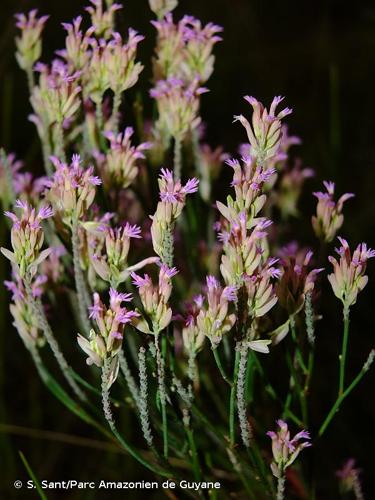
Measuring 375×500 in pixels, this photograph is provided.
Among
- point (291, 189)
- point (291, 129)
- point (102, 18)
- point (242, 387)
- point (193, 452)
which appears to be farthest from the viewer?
point (291, 129)

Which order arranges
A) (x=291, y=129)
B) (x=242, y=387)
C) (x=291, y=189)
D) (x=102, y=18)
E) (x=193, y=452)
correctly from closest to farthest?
(x=242, y=387), (x=193, y=452), (x=102, y=18), (x=291, y=189), (x=291, y=129)

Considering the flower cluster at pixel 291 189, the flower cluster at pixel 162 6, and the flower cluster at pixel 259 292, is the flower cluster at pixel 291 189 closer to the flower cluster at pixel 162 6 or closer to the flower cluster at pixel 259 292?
the flower cluster at pixel 162 6

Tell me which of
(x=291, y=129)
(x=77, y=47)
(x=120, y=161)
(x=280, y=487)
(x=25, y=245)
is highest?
(x=291, y=129)

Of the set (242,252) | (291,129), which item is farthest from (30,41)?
(291,129)

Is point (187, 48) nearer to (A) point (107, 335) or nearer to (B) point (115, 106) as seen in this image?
(B) point (115, 106)

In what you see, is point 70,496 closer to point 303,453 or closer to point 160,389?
point 303,453

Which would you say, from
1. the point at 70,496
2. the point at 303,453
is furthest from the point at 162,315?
the point at 70,496

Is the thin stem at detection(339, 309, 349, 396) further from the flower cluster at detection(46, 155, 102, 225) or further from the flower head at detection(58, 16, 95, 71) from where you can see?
the flower head at detection(58, 16, 95, 71)

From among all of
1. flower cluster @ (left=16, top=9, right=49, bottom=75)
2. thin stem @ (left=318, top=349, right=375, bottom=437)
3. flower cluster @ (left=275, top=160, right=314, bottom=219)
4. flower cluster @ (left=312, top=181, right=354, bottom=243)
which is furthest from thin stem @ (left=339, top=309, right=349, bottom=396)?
flower cluster @ (left=16, top=9, right=49, bottom=75)

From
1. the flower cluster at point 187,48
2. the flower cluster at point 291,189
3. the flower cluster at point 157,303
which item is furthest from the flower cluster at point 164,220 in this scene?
the flower cluster at point 291,189
